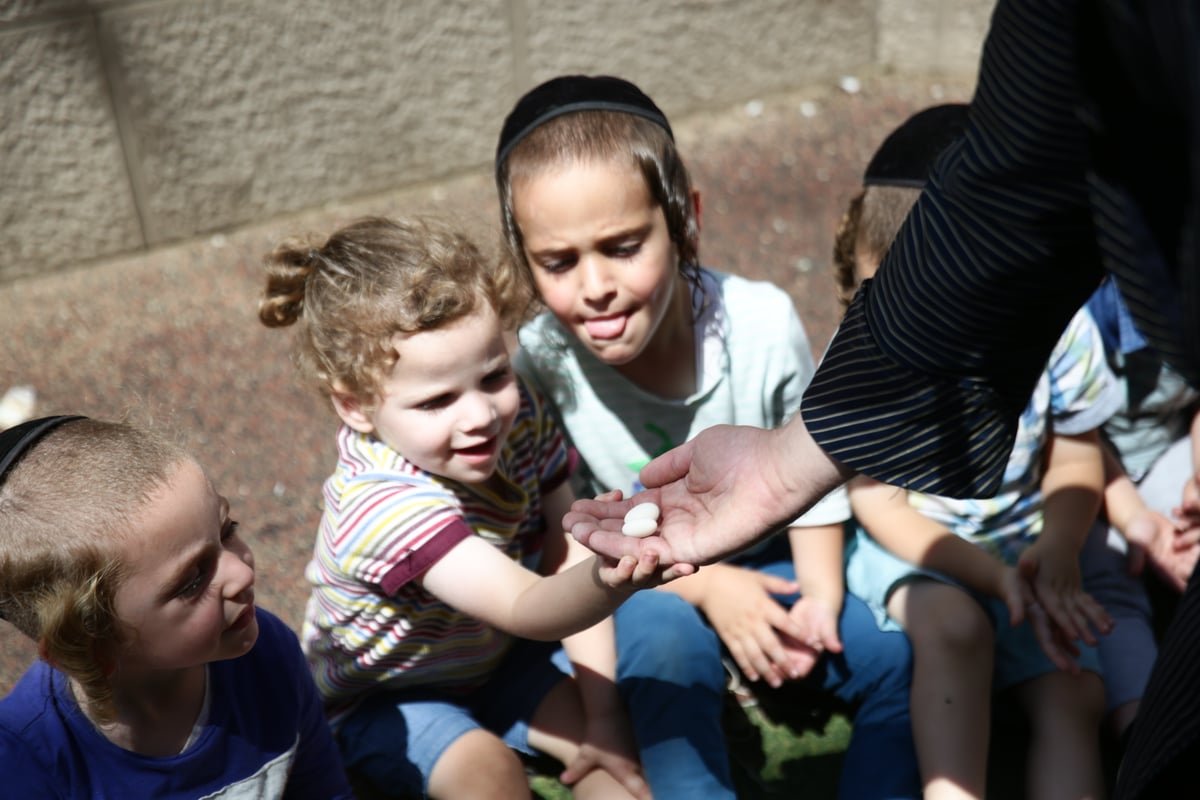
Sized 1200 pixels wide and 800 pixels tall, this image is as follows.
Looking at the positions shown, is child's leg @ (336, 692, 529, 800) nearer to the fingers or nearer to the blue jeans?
the blue jeans

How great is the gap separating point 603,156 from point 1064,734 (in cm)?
140

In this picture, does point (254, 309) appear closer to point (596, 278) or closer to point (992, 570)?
point (596, 278)

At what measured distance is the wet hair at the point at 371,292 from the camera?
2168 millimetres

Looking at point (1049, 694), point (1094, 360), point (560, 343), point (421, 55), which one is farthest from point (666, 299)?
point (421, 55)

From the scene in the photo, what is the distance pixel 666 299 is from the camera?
2.47m

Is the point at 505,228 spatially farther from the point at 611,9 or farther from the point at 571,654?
the point at 611,9

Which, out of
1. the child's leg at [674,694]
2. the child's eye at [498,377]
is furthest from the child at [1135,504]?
the child's eye at [498,377]

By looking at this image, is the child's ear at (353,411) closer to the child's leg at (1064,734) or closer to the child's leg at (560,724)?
the child's leg at (560,724)

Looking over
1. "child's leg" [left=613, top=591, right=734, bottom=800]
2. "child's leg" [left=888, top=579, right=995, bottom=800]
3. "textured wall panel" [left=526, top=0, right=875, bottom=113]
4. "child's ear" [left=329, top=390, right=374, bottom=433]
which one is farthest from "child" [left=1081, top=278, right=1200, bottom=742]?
"textured wall panel" [left=526, top=0, right=875, bottom=113]

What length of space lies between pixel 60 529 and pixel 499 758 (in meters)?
0.95

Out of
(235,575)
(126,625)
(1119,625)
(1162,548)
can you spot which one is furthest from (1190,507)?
(126,625)

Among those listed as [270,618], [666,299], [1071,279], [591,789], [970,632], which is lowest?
[591,789]

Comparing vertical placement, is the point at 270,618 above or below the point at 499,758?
above

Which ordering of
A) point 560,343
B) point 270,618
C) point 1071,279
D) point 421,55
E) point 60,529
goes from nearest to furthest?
point 1071,279 < point 60,529 < point 270,618 < point 560,343 < point 421,55
